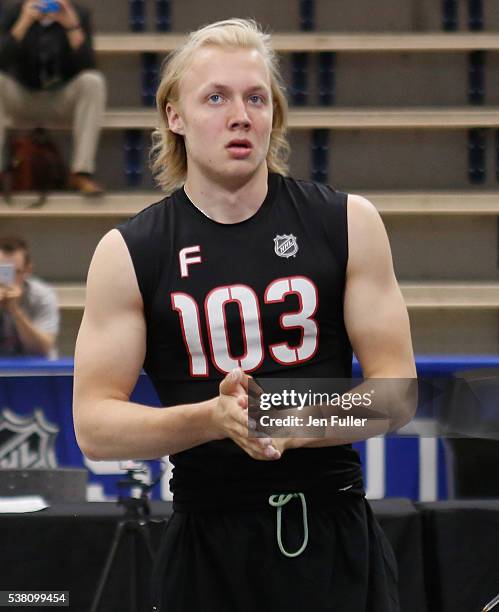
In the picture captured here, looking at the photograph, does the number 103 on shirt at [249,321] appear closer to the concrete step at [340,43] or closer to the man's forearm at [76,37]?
the man's forearm at [76,37]

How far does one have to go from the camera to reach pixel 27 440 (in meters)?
4.19

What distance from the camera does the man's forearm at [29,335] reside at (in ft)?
19.2

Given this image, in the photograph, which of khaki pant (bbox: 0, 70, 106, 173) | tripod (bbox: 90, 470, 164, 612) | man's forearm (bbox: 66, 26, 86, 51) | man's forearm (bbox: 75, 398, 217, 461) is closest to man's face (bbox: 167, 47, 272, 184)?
man's forearm (bbox: 75, 398, 217, 461)

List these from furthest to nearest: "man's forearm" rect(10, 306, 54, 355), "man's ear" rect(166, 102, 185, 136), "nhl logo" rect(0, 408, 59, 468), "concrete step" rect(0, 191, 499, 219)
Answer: "concrete step" rect(0, 191, 499, 219)
"man's forearm" rect(10, 306, 54, 355)
"nhl logo" rect(0, 408, 59, 468)
"man's ear" rect(166, 102, 185, 136)

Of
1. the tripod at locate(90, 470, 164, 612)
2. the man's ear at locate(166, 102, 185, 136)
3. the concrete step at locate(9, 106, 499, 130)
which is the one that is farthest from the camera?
the concrete step at locate(9, 106, 499, 130)

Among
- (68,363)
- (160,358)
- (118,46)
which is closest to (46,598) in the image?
(68,363)

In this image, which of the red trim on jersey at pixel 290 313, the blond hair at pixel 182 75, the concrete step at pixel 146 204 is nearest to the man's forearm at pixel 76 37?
the concrete step at pixel 146 204

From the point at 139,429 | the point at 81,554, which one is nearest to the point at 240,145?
the point at 139,429

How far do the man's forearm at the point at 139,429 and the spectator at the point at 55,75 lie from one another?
562cm

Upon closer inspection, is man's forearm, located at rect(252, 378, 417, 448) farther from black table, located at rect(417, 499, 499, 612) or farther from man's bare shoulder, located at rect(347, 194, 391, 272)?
black table, located at rect(417, 499, 499, 612)

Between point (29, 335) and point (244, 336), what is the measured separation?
405 centimetres

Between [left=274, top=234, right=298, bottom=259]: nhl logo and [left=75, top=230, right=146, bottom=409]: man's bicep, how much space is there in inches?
9.9

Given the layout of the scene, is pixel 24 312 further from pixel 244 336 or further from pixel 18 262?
pixel 244 336

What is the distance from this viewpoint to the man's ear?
217 centimetres
